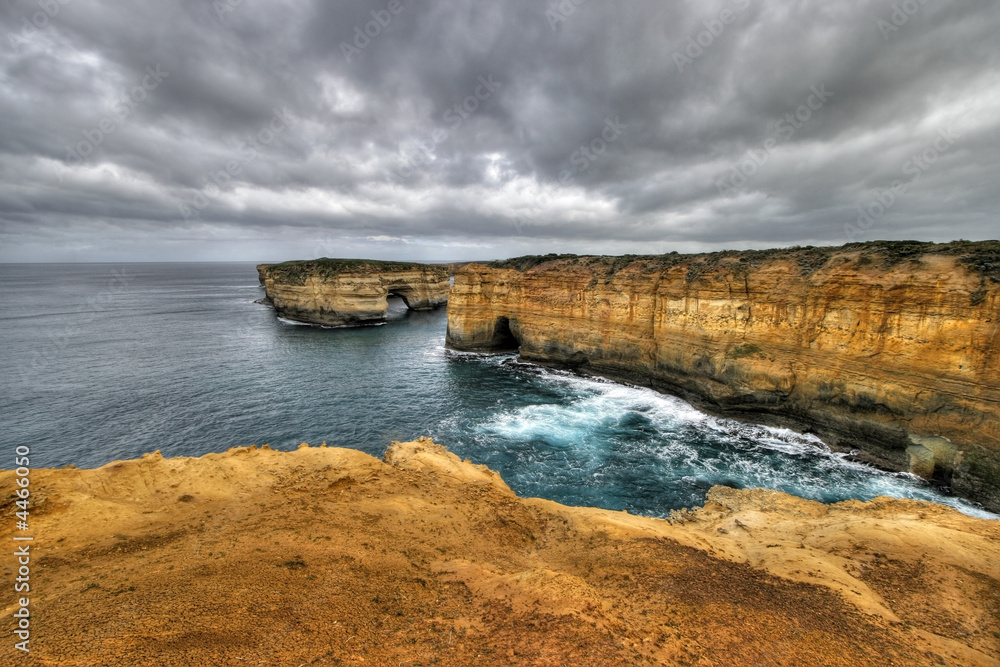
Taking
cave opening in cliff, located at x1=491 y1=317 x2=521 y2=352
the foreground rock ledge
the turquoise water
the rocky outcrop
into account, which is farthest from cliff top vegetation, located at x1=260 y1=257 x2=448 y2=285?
the foreground rock ledge

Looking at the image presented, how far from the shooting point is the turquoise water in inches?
604

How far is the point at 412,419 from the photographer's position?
20672 mm

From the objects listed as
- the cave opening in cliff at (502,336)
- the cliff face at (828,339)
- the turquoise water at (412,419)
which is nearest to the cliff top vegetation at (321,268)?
the turquoise water at (412,419)

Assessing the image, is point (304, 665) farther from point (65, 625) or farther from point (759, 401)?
point (759, 401)

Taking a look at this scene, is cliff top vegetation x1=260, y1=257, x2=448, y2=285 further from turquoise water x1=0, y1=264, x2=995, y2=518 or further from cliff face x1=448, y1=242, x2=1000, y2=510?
cliff face x1=448, y1=242, x2=1000, y2=510

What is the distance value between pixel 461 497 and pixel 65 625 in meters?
6.79

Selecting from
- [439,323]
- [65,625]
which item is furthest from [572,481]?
[439,323]

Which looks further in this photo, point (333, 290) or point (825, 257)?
point (333, 290)

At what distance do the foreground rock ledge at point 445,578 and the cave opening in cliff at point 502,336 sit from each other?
81.6 feet

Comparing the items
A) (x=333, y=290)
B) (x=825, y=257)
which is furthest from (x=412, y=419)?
(x=333, y=290)

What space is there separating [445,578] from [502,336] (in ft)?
96.8

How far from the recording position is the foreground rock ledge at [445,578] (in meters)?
5.09

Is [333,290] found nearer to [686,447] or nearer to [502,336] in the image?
[502,336]

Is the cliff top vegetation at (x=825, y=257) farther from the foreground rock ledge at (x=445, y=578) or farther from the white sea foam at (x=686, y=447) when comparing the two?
the foreground rock ledge at (x=445, y=578)
